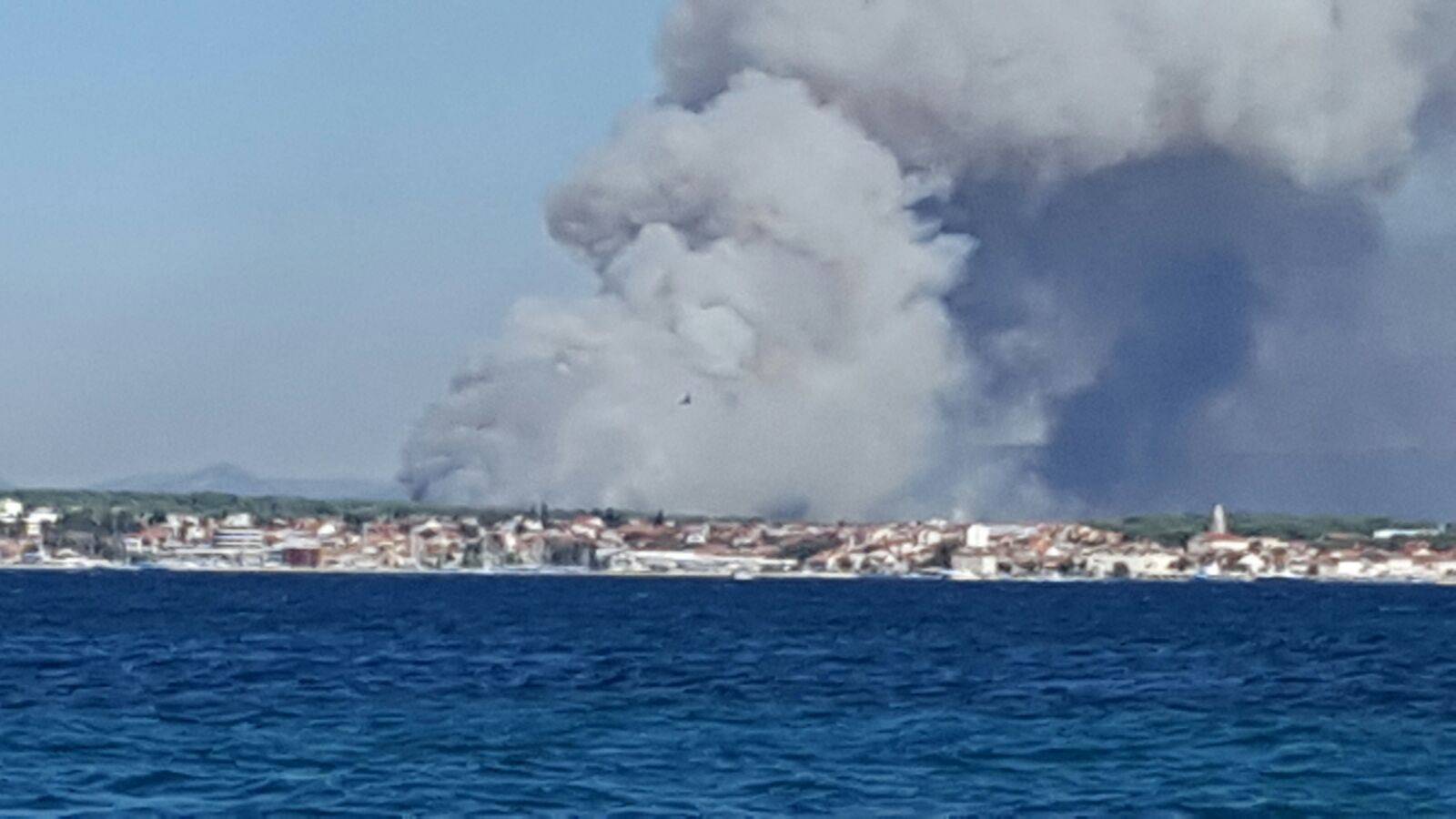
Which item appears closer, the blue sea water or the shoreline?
the blue sea water

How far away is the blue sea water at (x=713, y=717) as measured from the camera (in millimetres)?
31703

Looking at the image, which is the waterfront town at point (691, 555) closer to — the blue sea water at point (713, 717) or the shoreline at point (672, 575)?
the shoreline at point (672, 575)

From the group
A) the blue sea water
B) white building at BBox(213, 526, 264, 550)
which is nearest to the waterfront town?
white building at BBox(213, 526, 264, 550)

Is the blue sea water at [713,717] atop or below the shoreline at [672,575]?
below

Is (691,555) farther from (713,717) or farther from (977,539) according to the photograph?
(713,717)

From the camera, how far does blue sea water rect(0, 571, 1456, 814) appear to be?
1248 inches

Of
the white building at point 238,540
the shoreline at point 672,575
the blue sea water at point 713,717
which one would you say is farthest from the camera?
the white building at point 238,540

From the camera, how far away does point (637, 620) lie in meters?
87.2

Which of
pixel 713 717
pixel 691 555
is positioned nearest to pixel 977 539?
pixel 691 555

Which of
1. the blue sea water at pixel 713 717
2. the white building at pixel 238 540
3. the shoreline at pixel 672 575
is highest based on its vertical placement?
the white building at pixel 238 540

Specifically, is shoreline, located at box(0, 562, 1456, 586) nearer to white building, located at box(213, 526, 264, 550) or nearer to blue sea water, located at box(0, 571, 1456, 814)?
white building, located at box(213, 526, 264, 550)

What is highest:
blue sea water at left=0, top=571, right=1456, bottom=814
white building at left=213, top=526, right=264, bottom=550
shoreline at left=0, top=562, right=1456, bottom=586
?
white building at left=213, top=526, right=264, bottom=550

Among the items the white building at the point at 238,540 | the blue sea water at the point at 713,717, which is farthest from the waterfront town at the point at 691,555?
the blue sea water at the point at 713,717

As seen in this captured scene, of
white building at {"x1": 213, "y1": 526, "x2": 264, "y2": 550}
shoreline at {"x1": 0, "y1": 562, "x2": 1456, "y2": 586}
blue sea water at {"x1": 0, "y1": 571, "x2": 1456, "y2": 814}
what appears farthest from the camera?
white building at {"x1": 213, "y1": 526, "x2": 264, "y2": 550}
